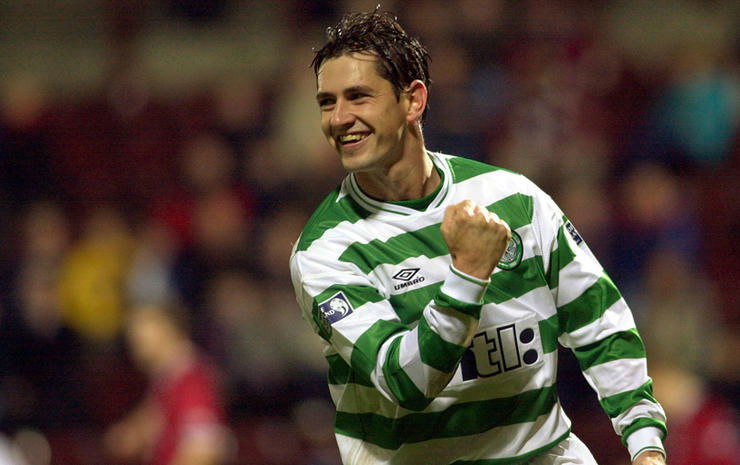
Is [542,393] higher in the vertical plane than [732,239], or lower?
higher

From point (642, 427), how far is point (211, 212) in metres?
5.28

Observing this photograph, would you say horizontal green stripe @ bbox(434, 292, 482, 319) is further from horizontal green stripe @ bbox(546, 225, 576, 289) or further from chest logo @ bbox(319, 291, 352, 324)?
horizontal green stripe @ bbox(546, 225, 576, 289)

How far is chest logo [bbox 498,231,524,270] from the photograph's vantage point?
316 centimetres

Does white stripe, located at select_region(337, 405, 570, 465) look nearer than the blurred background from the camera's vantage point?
Yes

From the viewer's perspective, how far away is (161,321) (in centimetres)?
690

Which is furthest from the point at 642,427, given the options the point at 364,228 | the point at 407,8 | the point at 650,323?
the point at 407,8

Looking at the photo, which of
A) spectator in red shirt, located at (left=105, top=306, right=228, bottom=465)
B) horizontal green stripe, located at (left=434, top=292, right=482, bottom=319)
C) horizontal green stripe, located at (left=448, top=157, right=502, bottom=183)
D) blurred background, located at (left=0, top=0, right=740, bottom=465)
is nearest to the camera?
horizontal green stripe, located at (left=434, top=292, right=482, bottom=319)

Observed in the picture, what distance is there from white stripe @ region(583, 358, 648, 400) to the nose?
0.96 metres

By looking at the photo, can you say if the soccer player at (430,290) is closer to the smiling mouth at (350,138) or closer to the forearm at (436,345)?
the smiling mouth at (350,138)

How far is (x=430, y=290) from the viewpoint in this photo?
312 cm

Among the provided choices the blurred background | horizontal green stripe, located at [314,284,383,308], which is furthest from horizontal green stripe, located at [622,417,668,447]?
the blurred background

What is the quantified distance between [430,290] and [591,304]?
18.4 inches

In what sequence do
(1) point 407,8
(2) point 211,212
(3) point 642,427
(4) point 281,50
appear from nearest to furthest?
(3) point 642,427
(2) point 211,212
(1) point 407,8
(4) point 281,50

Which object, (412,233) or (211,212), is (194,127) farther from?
(412,233)
